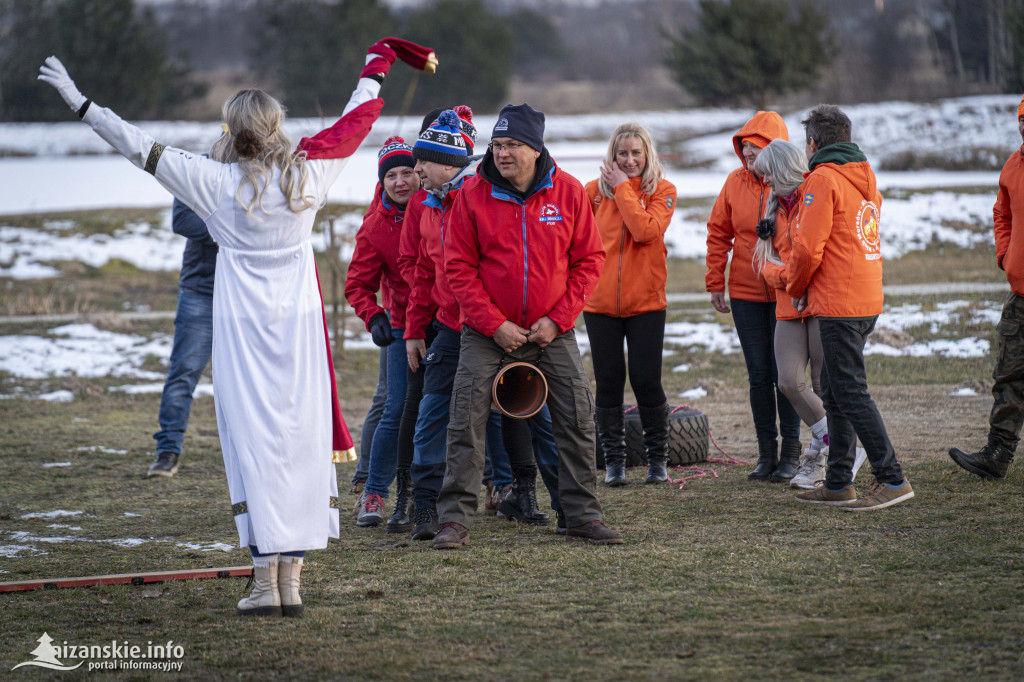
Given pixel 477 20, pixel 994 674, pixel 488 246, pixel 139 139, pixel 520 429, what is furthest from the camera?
pixel 477 20

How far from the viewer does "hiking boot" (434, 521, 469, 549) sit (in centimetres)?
454

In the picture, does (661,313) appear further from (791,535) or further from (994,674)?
(994,674)

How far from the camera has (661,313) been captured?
5805mm

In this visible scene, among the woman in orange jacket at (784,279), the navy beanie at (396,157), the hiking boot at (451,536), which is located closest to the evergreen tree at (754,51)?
the woman in orange jacket at (784,279)

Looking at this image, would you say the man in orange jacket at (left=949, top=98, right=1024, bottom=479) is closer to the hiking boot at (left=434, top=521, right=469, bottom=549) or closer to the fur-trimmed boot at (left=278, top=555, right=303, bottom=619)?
the hiking boot at (left=434, top=521, right=469, bottom=549)

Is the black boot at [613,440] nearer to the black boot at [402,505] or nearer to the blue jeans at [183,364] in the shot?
the black boot at [402,505]

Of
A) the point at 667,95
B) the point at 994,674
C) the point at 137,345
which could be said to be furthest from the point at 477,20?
the point at 994,674

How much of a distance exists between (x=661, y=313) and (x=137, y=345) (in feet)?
26.3

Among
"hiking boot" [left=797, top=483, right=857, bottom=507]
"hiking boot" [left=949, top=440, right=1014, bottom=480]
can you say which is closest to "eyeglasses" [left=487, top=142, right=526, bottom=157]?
"hiking boot" [left=797, top=483, right=857, bottom=507]

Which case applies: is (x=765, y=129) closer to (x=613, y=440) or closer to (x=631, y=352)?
(x=631, y=352)

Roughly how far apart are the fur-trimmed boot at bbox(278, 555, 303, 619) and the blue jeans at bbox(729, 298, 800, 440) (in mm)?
2983

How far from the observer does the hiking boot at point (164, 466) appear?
261 inches

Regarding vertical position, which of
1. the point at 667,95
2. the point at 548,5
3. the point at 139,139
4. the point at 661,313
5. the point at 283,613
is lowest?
the point at 283,613

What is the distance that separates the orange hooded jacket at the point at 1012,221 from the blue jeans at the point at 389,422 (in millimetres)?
3101
